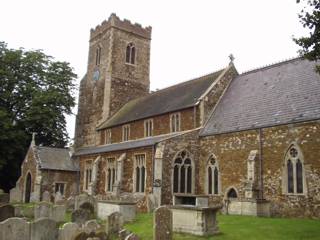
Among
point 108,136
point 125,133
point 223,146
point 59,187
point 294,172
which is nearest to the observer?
point 294,172

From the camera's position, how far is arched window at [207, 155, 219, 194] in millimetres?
24594

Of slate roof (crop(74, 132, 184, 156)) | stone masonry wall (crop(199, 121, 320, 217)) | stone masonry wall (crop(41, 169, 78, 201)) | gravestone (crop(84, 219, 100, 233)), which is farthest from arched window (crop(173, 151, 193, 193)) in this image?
stone masonry wall (crop(41, 169, 78, 201))

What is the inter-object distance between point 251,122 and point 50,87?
2629 centimetres

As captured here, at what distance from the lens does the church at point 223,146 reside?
66.0ft

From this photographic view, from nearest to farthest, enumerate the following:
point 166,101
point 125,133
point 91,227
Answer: point 91,227, point 166,101, point 125,133

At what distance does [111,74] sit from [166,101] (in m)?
10.8

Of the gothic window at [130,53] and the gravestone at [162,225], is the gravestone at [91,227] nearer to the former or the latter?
the gravestone at [162,225]

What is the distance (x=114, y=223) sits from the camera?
15781mm

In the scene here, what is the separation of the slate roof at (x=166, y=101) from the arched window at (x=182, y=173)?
13.0ft

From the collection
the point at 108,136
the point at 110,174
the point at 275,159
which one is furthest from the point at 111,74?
the point at 275,159

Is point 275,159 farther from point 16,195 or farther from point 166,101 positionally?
point 16,195

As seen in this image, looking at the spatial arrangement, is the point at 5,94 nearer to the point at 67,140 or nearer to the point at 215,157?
the point at 67,140

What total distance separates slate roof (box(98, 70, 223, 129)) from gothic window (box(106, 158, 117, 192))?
4172mm

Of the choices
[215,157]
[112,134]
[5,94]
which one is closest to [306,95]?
[215,157]
